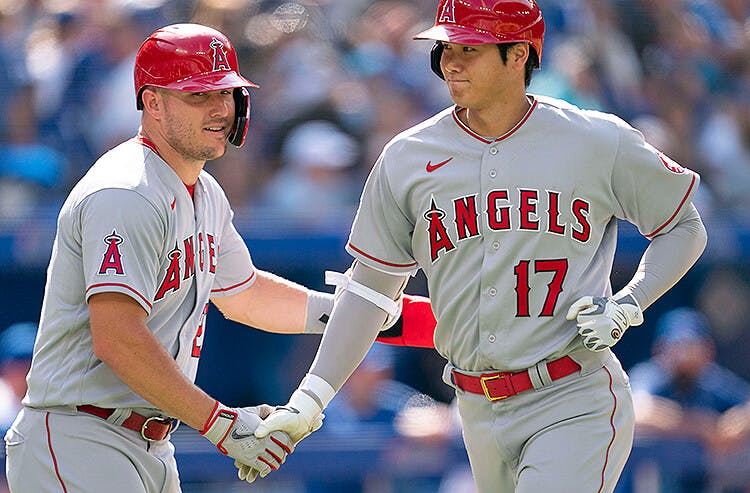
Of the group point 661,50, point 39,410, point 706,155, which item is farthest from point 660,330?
point 39,410

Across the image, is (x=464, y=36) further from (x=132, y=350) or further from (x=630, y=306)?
(x=132, y=350)

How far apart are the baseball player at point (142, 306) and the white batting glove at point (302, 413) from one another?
0.12 feet

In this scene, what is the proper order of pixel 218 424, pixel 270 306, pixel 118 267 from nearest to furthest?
pixel 118 267
pixel 218 424
pixel 270 306

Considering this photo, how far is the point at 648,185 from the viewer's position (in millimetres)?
Answer: 4035

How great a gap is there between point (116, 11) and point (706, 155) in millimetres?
4096

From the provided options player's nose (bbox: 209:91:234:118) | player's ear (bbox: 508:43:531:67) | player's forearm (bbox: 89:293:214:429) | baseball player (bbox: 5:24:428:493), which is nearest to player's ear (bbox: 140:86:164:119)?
baseball player (bbox: 5:24:428:493)

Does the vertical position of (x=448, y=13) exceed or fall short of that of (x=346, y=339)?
it exceeds it

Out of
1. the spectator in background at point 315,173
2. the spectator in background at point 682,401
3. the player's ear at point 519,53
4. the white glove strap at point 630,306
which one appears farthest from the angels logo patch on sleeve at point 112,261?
the spectator in background at point 682,401

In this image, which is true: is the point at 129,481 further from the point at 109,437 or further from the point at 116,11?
the point at 116,11

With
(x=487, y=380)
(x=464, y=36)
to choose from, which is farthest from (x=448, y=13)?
(x=487, y=380)

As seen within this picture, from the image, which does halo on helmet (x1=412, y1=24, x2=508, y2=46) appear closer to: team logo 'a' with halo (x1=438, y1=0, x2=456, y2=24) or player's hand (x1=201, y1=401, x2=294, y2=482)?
team logo 'a' with halo (x1=438, y1=0, x2=456, y2=24)

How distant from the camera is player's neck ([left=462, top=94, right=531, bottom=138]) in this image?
4.12 metres

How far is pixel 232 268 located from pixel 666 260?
5.08 ft

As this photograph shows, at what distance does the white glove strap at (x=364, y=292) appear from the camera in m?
4.32
